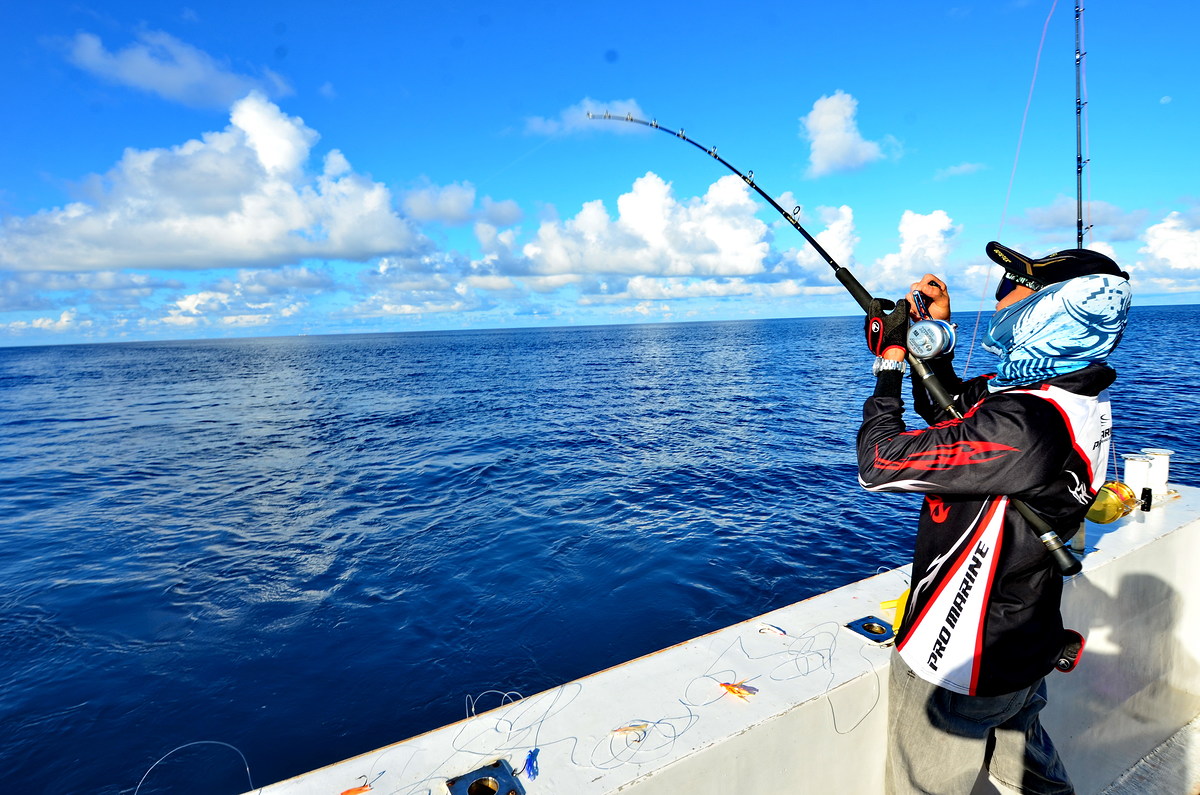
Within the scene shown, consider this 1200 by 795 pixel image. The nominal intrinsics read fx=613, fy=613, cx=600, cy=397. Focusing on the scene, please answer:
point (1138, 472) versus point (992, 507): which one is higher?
point (992, 507)

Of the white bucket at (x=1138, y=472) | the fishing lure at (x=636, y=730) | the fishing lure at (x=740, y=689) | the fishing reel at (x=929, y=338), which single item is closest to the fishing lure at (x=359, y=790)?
the fishing lure at (x=636, y=730)

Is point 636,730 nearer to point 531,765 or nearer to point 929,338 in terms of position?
point 531,765

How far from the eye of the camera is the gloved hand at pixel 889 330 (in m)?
2.45

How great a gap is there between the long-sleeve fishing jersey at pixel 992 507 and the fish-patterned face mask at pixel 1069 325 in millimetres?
63

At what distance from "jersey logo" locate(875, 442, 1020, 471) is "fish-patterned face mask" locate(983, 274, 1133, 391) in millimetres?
419

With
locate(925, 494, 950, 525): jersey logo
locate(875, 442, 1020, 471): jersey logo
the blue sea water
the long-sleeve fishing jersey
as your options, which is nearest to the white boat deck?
the long-sleeve fishing jersey

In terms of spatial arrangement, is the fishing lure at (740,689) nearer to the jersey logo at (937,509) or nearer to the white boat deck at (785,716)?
the white boat deck at (785,716)

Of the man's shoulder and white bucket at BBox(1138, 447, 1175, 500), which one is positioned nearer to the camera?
the man's shoulder

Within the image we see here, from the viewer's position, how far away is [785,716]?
225cm

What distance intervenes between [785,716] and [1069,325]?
1.69 meters

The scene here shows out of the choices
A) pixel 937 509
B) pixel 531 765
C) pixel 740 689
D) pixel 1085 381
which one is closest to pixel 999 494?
pixel 937 509

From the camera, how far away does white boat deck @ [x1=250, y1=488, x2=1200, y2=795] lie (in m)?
2.08

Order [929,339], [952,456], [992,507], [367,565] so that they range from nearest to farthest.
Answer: [952,456]
[992,507]
[929,339]
[367,565]

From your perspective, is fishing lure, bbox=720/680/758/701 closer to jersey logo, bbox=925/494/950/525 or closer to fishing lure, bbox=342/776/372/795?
jersey logo, bbox=925/494/950/525
